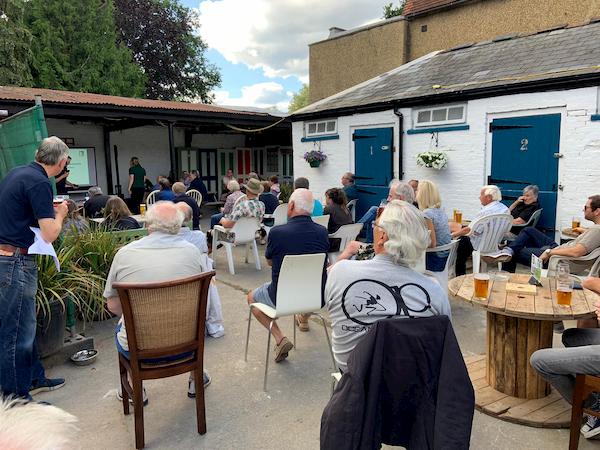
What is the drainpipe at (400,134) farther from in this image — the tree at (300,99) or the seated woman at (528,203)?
the tree at (300,99)

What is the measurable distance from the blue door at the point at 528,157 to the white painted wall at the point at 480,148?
94 millimetres

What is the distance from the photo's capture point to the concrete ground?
7.72 ft

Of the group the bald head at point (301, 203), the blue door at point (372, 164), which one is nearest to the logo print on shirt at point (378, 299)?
the bald head at point (301, 203)

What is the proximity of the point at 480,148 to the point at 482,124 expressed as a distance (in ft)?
1.21

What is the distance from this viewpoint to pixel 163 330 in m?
2.26

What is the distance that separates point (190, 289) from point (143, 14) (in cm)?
2363

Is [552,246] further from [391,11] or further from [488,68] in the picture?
[391,11]

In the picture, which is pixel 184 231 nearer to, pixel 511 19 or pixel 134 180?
pixel 134 180

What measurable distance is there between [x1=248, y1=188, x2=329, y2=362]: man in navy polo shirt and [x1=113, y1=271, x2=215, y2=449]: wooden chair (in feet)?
2.90

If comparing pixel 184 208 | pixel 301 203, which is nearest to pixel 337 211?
pixel 184 208

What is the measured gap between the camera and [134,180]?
1116 centimetres

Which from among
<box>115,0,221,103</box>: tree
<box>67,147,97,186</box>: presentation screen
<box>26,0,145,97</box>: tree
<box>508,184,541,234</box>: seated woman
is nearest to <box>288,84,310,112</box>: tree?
<box>115,0,221,103</box>: tree

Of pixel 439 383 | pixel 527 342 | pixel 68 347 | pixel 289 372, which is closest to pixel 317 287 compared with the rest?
pixel 289 372

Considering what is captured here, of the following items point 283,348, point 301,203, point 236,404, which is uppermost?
point 301,203
